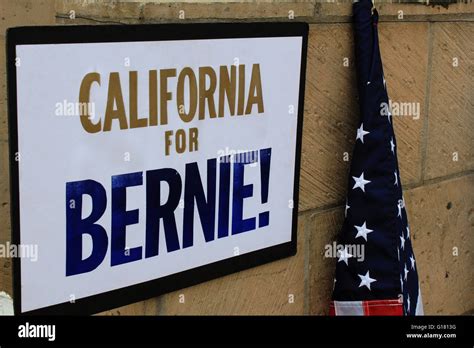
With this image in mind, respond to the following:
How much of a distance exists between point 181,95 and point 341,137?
1.03 m

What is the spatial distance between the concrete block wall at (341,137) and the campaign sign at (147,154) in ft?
0.24

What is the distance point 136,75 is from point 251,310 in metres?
1.22

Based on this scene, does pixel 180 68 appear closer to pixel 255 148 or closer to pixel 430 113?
pixel 255 148

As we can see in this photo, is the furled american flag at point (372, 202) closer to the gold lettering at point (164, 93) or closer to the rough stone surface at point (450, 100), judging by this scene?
the rough stone surface at point (450, 100)

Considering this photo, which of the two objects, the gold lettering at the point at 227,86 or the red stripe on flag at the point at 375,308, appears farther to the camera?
the red stripe on flag at the point at 375,308

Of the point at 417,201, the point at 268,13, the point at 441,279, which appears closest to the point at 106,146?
the point at 268,13

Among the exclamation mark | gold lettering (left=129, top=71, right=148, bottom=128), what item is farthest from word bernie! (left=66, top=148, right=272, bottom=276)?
gold lettering (left=129, top=71, right=148, bottom=128)

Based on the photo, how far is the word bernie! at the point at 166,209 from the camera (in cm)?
302

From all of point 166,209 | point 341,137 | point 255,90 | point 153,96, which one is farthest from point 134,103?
point 341,137

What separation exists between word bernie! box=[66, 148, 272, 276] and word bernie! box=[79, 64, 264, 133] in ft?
0.62

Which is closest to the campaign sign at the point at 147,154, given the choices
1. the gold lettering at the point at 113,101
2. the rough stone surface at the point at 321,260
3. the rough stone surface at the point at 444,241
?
the gold lettering at the point at 113,101

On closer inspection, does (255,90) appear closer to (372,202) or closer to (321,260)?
(372,202)

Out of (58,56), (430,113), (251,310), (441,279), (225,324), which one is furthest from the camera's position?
(441,279)

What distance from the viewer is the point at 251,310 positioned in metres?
3.74
